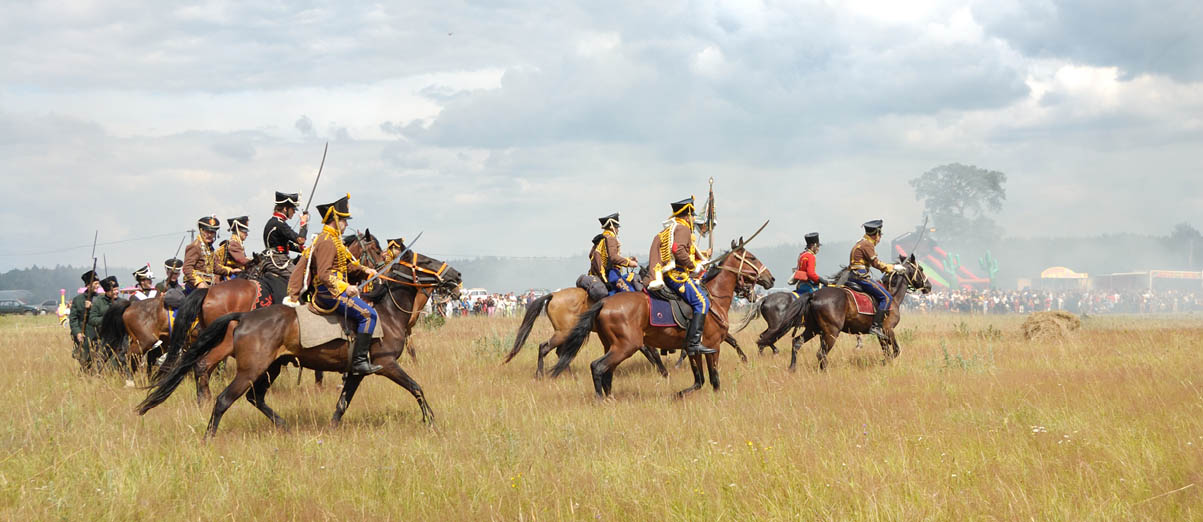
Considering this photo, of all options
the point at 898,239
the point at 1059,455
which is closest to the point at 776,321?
the point at 1059,455

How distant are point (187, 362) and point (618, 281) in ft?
22.7

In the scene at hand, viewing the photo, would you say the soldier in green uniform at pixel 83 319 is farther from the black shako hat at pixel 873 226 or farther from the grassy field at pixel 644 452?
the black shako hat at pixel 873 226

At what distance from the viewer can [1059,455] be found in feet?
22.0

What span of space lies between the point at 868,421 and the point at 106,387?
32.7 feet

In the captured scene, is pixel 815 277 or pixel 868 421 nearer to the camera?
pixel 868 421

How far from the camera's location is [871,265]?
14.0m

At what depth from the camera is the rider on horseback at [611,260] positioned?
13.1 metres

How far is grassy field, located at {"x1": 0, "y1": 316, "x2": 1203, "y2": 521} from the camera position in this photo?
221 inches

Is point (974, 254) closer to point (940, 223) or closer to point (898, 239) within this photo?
point (940, 223)

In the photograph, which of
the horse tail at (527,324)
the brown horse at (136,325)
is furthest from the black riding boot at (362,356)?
the brown horse at (136,325)

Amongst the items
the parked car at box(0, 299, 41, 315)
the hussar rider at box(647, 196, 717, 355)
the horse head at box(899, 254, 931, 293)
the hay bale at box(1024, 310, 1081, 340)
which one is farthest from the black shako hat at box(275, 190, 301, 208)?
the parked car at box(0, 299, 41, 315)

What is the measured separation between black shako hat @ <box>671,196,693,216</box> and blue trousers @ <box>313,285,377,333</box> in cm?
410

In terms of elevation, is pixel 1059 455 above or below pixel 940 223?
below

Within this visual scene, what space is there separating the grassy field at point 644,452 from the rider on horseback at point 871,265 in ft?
7.14
